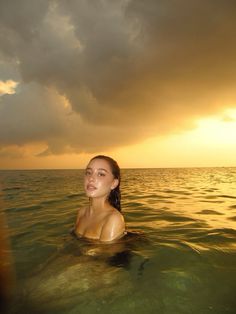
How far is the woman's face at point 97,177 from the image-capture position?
207 inches

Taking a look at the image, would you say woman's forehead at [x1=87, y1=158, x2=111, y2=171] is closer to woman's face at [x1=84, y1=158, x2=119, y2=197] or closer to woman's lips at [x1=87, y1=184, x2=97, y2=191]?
woman's face at [x1=84, y1=158, x2=119, y2=197]

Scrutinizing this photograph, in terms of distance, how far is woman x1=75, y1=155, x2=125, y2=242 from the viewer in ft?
17.2

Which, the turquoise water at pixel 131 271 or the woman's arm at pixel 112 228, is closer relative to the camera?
the turquoise water at pixel 131 271

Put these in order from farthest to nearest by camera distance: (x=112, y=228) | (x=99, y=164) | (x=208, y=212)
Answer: (x=208, y=212) < (x=99, y=164) < (x=112, y=228)

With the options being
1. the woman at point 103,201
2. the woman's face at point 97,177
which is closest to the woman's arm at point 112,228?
the woman at point 103,201

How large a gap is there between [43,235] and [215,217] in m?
5.60

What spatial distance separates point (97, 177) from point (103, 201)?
648mm

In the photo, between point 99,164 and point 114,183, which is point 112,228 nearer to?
point 114,183

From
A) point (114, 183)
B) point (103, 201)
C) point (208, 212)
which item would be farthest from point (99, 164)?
point (208, 212)

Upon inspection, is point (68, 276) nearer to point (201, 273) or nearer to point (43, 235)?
point (201, 273)

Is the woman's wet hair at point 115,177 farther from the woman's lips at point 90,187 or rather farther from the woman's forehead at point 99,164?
the woman's lips at point 90,187

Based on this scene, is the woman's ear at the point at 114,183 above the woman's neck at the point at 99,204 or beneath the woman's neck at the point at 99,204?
above

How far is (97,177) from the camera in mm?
5281

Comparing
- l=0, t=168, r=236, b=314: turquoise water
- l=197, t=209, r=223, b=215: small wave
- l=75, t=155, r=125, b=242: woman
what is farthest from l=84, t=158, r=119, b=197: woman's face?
l=197, t=209, r=223, b=215: small wave
